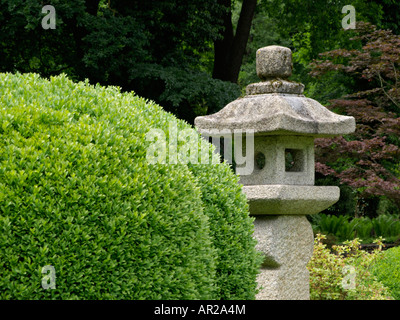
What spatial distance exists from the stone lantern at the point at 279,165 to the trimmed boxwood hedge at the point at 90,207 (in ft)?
7.02

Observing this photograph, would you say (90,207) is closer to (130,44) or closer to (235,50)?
(130,44)

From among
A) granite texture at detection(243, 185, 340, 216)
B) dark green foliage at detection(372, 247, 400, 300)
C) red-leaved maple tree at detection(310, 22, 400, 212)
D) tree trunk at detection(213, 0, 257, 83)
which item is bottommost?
dark green foliage at detection(372, 247, 400, 300)

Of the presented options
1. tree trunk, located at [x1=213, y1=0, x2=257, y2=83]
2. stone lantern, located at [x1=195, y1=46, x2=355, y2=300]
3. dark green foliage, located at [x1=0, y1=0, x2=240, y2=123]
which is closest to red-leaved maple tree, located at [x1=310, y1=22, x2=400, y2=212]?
dark green foliage, located at [x1=0, y1=0, x2=240, y2=123]

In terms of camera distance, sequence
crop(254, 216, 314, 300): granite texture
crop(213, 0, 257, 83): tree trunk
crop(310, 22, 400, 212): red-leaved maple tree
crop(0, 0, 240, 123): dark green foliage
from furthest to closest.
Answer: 1. crop(213, 0, 257, 83): tree trunk
2. crop(0, 0, 240, 123): dark green foliage
3. crop(310, 22, 400, 212): red-leaved maple tree
4. crop(254, 216, 314, 300): granite texture

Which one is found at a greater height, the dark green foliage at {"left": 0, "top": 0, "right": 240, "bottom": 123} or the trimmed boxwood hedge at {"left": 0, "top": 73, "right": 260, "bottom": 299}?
the dark green foliage at {"left": 0, "top": 0, "right": 240, "bottom": 123}

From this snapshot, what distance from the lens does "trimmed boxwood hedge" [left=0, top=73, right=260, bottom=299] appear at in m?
2.82

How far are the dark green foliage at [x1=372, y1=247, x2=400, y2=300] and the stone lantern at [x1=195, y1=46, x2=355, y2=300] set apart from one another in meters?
1.49

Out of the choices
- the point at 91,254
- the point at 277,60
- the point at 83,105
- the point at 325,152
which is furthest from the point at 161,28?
the point at 91,254

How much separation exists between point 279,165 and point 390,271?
2527 mm

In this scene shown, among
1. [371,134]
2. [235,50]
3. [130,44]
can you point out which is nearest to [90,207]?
[130,44]

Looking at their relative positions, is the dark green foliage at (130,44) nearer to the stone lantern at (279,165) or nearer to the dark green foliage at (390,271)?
the stone lantern at (279,165)

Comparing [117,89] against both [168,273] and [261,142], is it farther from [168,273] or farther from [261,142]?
[261,142]

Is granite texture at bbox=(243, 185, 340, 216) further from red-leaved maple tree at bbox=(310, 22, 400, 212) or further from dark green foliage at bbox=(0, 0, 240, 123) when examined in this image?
dark green foliage at bbox=(0, 0, 240, 123)

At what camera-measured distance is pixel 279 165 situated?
19.4ft
